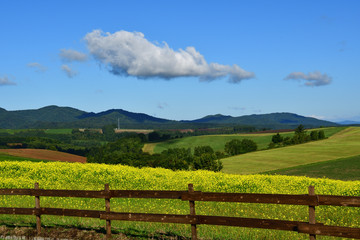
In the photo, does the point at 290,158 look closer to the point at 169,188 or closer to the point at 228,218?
the point at 169,188

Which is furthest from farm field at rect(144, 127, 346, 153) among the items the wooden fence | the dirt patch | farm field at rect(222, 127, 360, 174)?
the wooden fence

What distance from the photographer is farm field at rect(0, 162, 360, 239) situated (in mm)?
13758

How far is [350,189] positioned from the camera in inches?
1005

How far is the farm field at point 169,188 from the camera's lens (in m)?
13.8

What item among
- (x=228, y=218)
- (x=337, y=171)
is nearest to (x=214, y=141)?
(x=337, y=171)

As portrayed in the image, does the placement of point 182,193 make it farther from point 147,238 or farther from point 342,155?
point 342,155

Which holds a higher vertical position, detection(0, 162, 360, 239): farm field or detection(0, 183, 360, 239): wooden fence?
detection(0, 183, 360, 239): wooden fence

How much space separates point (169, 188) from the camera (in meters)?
26.5

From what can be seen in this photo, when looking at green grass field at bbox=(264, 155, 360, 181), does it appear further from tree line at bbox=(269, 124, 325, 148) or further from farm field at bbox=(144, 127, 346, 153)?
farm field at bbox=(144, 127, 346, 153)

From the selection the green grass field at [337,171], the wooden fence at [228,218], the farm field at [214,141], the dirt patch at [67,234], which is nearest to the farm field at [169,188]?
the dirt patch at [67,234]

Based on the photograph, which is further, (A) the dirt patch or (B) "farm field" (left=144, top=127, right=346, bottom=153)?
(B) "farm field" (left=144, top=127, right=346, bottom=153)

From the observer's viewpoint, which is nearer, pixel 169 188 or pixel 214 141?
pixel 169 188

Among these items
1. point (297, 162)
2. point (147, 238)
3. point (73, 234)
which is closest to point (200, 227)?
point (147, 238)

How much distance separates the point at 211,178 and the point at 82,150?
171m
